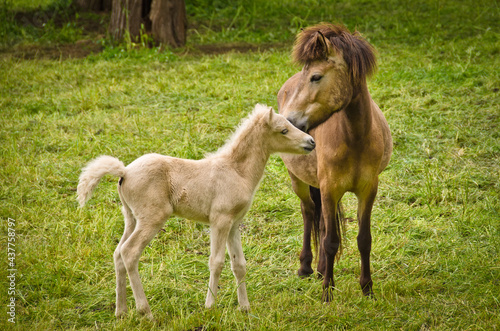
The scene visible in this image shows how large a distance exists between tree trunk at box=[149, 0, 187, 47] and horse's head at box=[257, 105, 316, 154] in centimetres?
829

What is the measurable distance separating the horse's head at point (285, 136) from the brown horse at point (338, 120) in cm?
9

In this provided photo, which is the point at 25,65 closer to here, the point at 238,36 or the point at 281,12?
the point at 238,36

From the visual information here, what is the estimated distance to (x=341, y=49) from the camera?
13.0 ft

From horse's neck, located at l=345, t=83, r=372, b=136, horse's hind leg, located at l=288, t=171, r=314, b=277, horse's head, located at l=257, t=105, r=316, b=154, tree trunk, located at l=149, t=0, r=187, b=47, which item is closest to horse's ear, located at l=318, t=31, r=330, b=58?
horse's neck, located at l=345, t=83, r=372, b=136

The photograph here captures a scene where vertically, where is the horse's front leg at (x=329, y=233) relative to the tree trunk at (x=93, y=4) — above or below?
below

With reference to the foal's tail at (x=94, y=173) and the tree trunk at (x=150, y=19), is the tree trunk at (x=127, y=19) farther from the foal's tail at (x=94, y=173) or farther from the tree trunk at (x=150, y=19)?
the foal's tail at (x=94, y=173)

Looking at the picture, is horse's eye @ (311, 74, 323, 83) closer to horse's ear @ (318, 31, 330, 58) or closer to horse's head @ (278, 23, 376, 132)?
horse's head @ (278, 23, 376, 132)

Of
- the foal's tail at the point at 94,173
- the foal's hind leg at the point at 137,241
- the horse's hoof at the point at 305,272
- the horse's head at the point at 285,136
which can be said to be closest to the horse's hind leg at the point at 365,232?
the horse's hoof at the point at 305,272

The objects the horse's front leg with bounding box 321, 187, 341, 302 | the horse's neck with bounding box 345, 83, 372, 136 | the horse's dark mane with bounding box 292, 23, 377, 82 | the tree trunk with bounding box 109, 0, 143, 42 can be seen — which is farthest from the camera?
the tree trunk with bounding box 109, 0, 143, 42

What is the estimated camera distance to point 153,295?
14.2ft

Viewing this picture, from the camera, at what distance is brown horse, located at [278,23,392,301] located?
394cm

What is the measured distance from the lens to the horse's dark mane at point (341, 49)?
3.93 meters

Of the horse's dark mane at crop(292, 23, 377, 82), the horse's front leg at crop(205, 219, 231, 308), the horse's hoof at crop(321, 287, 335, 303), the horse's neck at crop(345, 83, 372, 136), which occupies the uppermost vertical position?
the horse's dark mane at crop(292, 23, 377, 82)

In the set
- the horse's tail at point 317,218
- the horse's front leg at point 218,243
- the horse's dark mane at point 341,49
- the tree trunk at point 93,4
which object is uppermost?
the horse's dark mane at point 341,49
